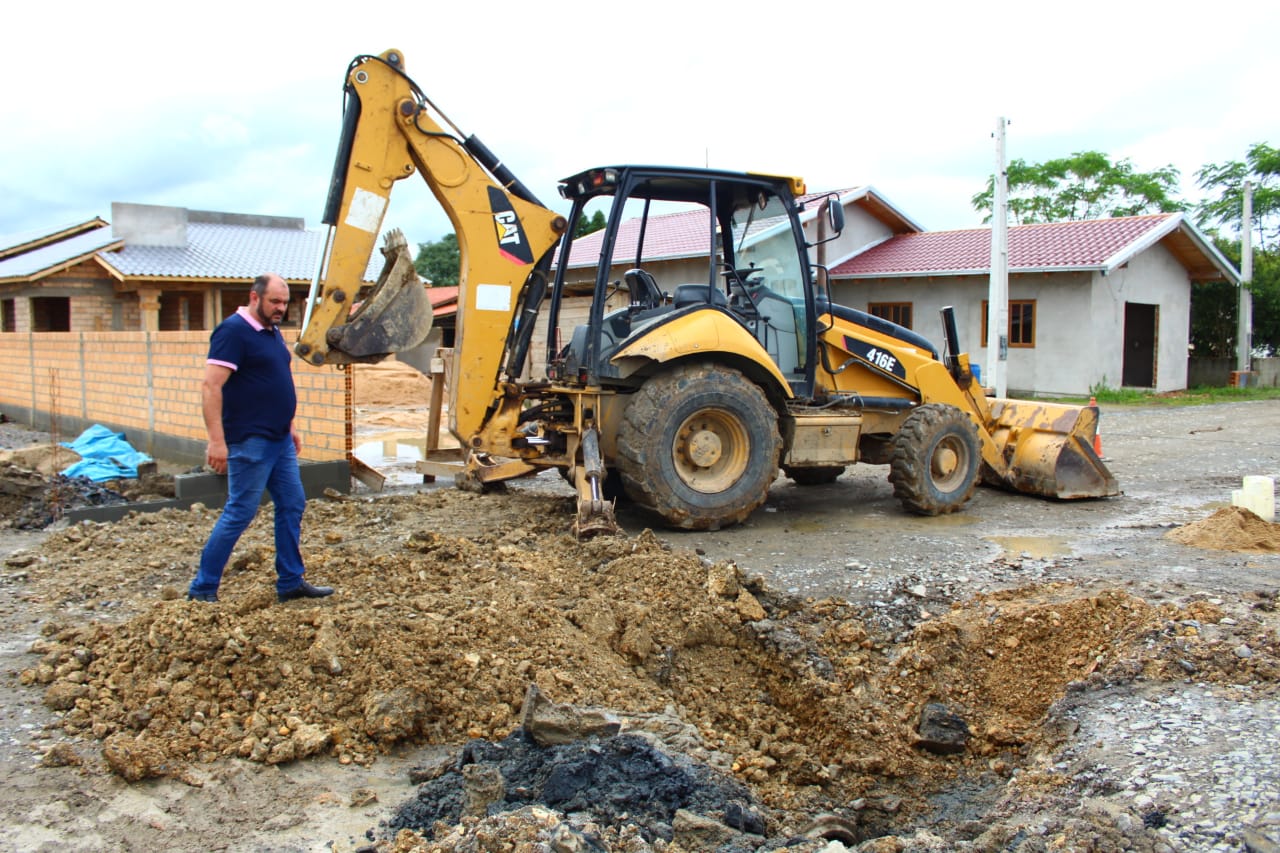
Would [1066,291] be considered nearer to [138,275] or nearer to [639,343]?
[639,343]

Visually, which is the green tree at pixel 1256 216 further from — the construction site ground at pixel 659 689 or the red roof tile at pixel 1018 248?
the construction site ground at pixel 659 689

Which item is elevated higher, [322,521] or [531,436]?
[531,436]

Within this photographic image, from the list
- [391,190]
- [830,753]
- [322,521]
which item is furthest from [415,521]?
[830,753]

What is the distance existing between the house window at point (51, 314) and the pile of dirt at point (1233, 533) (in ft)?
89.6

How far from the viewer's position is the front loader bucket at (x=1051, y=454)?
862 centimetres

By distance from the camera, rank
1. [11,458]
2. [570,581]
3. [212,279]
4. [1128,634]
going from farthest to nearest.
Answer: [212,279] < [11,458] < [570,581] < [1128,634]

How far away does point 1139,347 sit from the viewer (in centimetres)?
2533

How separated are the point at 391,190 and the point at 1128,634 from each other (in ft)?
17.3

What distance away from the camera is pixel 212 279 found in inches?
924

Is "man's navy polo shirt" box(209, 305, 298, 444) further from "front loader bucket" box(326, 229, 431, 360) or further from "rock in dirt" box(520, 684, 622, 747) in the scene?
"rock in dirt" box(520, 684, 622, 747)

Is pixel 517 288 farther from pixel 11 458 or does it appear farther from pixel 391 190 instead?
pixel 11 458

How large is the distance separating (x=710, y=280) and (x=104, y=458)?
7.21m

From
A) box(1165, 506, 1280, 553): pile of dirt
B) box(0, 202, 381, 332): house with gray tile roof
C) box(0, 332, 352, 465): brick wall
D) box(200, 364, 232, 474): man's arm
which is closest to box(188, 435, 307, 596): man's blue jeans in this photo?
box(200, 364, 232, 474): man's arm

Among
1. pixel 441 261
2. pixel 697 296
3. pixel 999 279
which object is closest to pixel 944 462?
pixel 697 296
